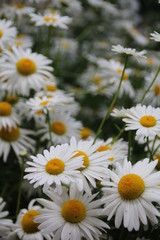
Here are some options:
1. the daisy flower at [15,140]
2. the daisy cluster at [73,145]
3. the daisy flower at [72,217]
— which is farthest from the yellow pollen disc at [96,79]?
the daisy flower at [72,217]

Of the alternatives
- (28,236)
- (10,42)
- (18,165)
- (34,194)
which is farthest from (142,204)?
(10,42)

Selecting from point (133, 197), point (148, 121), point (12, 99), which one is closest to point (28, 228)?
point (133, 197)

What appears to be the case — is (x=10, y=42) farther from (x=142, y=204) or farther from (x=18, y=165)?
(x=142, y=204)

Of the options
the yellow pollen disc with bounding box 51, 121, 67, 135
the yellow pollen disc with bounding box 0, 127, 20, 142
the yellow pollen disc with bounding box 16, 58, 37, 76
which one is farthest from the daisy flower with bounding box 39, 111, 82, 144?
the yellow pollen disc with bounding box 16, 58, 37, 76

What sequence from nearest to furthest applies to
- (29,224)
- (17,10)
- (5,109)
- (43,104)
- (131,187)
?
(131,187), (29,224), (43,104), (5,109), (17,10)

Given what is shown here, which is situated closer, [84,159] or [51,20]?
[84,159]

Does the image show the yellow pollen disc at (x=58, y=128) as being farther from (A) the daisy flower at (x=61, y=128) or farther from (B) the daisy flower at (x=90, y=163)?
(B) the daisy flower at (x=90, y=163)

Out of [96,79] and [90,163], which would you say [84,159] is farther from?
[96,79]
